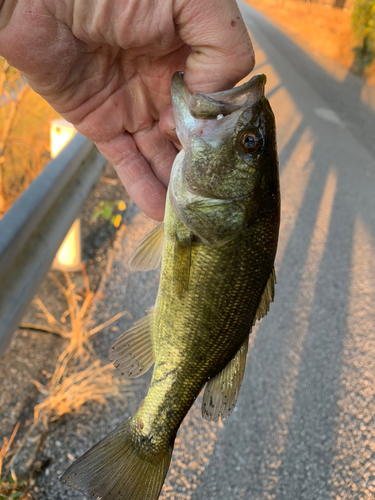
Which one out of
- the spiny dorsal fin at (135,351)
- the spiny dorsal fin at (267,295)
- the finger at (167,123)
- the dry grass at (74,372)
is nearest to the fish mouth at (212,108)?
the finger at (167,123)

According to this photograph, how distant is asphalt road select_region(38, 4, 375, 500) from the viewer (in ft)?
7.48

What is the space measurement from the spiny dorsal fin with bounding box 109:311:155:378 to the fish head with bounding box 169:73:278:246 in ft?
2.03

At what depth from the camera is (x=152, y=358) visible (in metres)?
1.99

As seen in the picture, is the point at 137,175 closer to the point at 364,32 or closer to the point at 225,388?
the point at 225,388

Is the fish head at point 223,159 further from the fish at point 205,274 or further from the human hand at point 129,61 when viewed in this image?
the human hand at point 129,61

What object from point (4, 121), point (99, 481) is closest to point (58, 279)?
point (4, 121)

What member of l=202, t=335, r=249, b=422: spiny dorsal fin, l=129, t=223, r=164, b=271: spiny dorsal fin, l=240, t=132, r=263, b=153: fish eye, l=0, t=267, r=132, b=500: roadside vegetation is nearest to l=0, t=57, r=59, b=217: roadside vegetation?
l=0, t=267, r=132, b=500: roadside vegetation

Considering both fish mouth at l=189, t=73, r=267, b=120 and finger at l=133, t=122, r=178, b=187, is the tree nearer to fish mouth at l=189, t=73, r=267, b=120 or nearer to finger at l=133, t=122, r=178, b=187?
finger at l=133, t=122, r=178, b=187

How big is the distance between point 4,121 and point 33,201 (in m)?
2.00

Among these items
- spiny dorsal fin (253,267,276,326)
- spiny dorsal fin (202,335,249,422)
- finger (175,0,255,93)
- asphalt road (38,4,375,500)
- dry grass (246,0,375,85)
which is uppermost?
finger (175,0,255,93)

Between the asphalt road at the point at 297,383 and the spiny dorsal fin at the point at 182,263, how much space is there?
115 centimetres

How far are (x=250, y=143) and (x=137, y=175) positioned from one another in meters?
0.77

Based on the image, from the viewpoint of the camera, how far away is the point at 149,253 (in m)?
2.01

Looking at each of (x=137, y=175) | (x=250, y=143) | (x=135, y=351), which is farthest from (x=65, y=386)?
(x=250, y=143)
